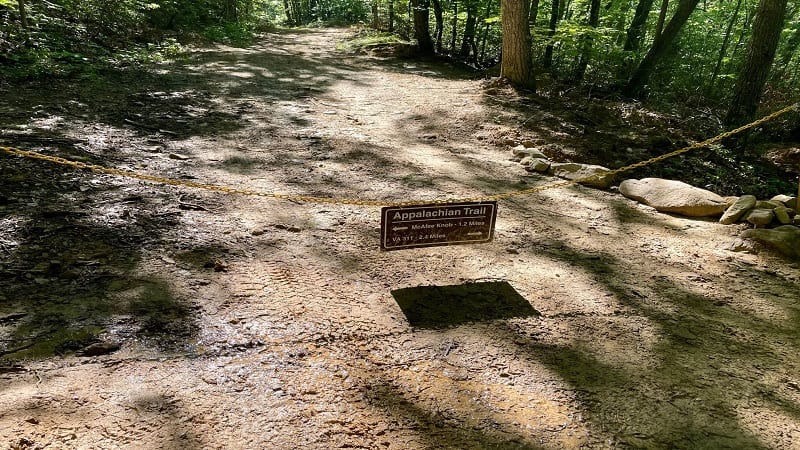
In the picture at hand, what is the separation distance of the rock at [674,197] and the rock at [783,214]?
0.49m

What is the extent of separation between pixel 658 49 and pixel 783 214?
739 cm

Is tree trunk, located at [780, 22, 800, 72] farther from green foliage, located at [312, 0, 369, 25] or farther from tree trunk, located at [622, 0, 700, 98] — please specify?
→ green foliage, located at [312, 0, 369, 25]

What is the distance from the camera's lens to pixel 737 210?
495 centimetres

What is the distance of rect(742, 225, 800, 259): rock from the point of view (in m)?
4.32

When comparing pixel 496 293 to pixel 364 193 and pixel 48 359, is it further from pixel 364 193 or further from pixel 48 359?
pixel 48 359

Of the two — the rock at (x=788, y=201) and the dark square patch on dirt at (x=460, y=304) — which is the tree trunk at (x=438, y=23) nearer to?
the rock at (x=788, y=201)

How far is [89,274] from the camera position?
3232 mm

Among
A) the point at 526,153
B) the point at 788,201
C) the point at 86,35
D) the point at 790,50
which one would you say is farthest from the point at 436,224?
the point at 790,50

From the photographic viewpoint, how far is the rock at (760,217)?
184 inches

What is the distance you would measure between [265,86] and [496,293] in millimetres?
8139

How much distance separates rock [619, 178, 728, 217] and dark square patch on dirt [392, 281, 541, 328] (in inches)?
115

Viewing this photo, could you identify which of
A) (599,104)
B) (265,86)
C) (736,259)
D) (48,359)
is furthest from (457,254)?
(265,86)

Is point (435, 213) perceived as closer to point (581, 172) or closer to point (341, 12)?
point (581, 172)

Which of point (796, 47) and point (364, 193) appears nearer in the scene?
point (364, 193)
